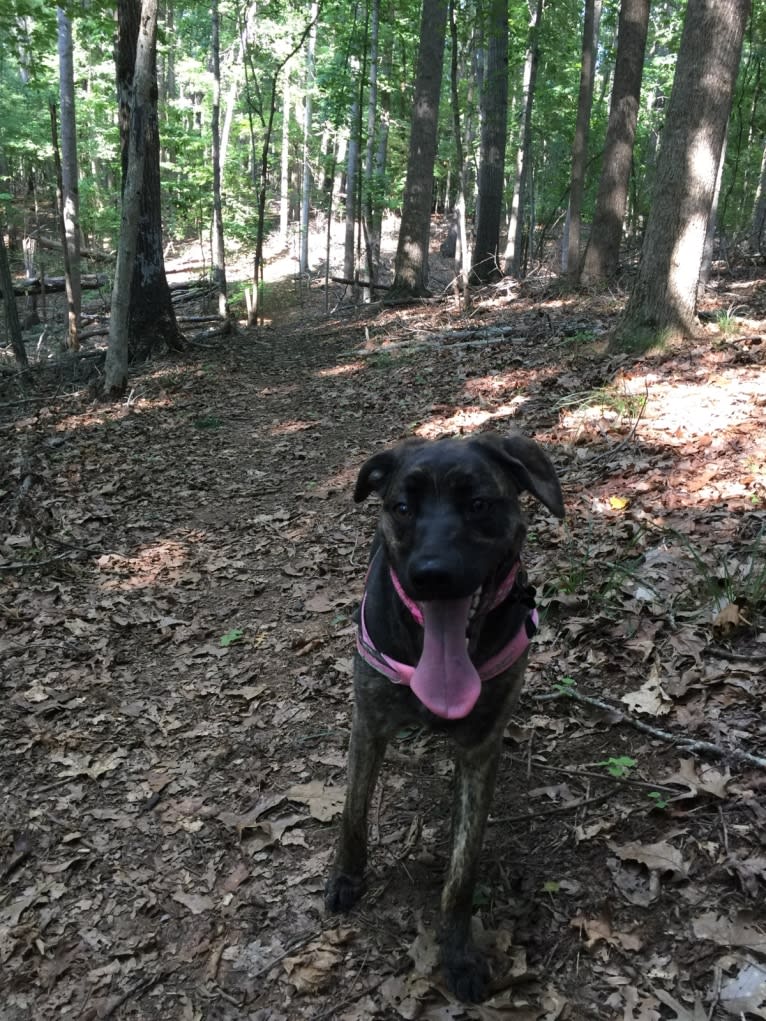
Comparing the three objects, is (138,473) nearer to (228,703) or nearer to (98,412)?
(98,412)

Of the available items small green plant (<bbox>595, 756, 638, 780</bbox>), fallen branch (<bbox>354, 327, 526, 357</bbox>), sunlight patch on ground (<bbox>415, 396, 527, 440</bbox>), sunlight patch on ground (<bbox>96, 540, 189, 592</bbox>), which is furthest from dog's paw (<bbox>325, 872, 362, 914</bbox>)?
fallen branch (<bbox>354, 327, 526, 357</bbox>)

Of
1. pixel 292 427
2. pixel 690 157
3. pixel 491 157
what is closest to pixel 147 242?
pixel 292 427

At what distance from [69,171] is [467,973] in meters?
16.3

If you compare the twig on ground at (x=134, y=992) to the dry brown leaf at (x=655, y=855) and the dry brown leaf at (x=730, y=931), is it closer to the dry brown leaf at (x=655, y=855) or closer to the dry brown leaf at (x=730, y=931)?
the dry brown leaf at (x=655, y=855)

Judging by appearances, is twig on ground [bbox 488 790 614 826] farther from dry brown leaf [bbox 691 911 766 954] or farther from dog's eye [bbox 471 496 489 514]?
dog's eye [bbox 471 496 489 514]

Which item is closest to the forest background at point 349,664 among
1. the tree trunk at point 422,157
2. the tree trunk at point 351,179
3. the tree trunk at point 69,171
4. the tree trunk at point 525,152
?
the tree trunk at point 69,171

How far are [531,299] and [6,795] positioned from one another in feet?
45.5

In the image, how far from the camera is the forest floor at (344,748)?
102 inches

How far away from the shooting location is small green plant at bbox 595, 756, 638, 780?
3191 mm

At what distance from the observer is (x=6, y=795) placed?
374cm

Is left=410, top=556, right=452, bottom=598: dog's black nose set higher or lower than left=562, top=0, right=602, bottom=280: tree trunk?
lower

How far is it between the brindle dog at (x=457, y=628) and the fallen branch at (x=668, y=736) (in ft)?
3.45

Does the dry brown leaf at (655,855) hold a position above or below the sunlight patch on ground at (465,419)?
below

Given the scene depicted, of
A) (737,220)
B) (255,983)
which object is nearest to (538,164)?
(737,220)
